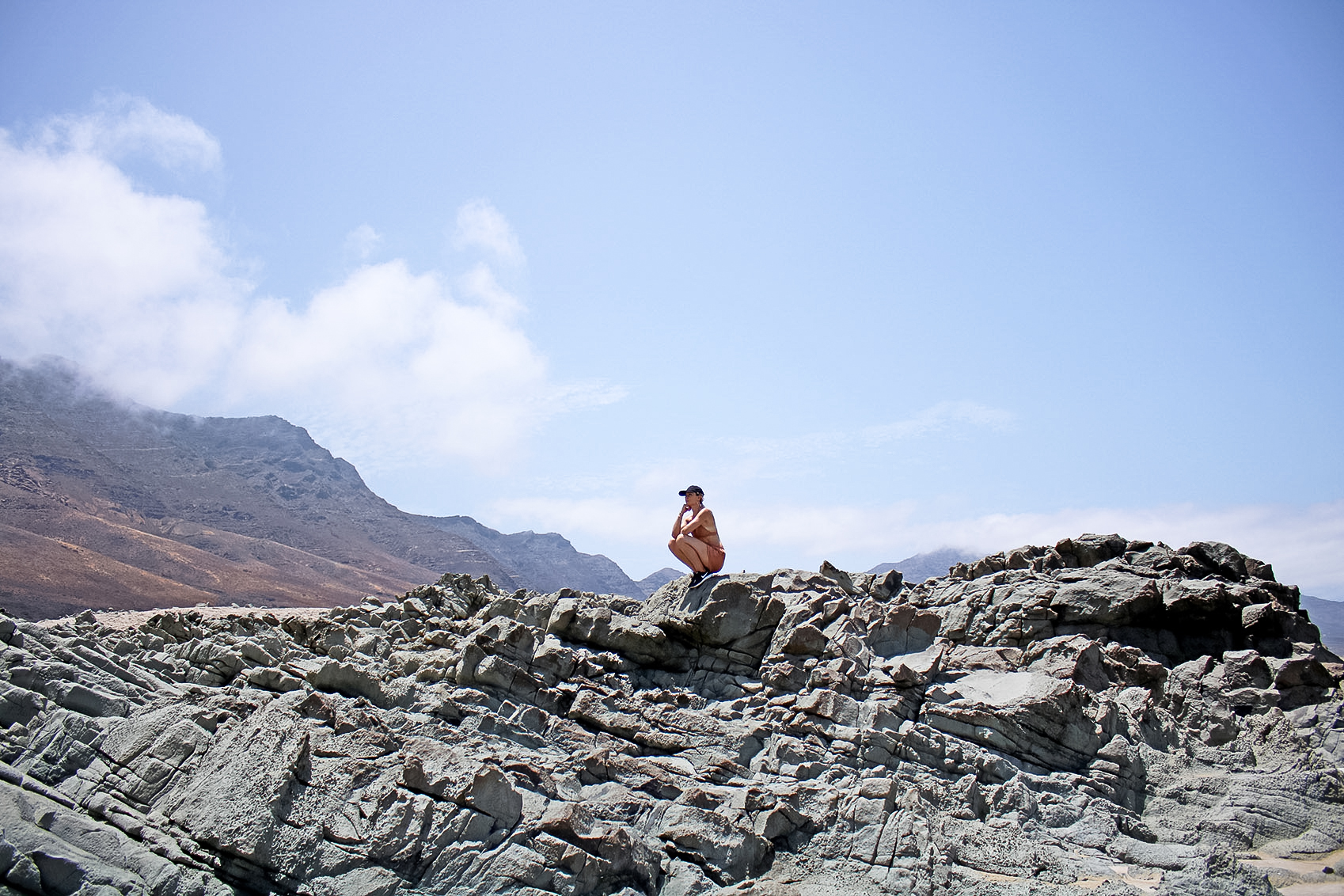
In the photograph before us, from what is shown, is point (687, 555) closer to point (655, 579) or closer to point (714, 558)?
point (714, 558)

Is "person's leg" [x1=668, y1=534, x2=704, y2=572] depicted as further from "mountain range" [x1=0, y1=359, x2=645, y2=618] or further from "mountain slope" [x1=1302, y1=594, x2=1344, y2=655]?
"mountain slope" [x1=1302, y1=594, x2=1344, y2=655]

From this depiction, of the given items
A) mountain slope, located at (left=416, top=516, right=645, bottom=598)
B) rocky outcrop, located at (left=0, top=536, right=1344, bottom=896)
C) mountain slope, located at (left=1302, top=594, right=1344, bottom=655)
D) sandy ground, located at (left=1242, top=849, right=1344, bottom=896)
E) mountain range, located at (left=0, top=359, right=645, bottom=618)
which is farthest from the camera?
mountain slope, located at (left=416, top=516, right=645, bottom=598)

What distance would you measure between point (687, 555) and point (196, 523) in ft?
311

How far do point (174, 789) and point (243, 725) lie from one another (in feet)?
3.10

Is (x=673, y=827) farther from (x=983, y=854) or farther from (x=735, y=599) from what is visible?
(x=735, y=599)

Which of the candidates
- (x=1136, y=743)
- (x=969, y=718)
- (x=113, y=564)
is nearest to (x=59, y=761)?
(x=969, y=718)

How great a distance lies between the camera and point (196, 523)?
304 feet

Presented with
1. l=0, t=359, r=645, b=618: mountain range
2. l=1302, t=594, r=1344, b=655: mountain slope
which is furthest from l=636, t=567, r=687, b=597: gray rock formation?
l=1302, t=594, r=1344, b=655: mountain slope


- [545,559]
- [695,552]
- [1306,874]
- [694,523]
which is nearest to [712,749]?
[695,552]

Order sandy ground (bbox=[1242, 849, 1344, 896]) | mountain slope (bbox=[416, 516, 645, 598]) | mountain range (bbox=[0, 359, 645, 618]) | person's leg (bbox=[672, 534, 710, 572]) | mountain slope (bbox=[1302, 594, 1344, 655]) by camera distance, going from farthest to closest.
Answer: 1. mountain slope (bbox=[416, 516, 645, 598])
2. mountain slope (bbox=[1302, 594, 1344, 655])
3. mountain range (bbox=[0, 359, 645, 618])
4. person's leg (bbox=[672, 534, 710, 572])
5. sandy ground (bbox=[1242, 849, 1344, 896])

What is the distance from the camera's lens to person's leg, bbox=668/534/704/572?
15586 mm

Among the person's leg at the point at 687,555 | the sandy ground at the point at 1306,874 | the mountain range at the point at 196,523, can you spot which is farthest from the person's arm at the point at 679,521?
the mountain range at the point at 196,523

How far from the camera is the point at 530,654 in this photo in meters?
13.7

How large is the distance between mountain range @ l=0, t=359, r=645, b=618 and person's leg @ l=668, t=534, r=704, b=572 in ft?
151
